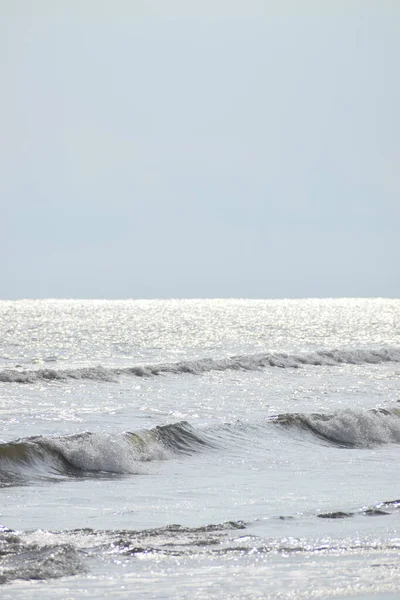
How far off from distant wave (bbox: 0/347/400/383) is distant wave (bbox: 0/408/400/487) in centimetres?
1400

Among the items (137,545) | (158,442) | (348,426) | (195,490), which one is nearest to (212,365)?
(348,426)

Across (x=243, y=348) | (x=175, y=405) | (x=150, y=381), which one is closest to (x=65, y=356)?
(x=243, y=348)

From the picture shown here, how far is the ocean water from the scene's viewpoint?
8.22 meters

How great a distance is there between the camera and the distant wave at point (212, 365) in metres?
35.2

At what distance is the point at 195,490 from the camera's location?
13.8 meters

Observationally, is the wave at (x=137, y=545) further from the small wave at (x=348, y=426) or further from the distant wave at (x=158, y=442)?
the small wave at (x=348, y=426)

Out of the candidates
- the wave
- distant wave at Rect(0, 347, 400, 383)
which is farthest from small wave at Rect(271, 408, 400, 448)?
distant wave at Rect(0, 347, 400, 383)

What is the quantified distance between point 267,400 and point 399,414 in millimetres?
5913

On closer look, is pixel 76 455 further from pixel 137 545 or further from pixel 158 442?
pixel 137 545

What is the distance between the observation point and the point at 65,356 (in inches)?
2168

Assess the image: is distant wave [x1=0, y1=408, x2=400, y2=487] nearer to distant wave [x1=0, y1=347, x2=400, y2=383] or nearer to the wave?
the wave

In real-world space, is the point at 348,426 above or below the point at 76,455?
above

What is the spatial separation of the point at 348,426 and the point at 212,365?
67.7 feet

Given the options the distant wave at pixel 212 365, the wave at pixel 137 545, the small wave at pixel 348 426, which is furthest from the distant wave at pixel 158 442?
the distant wave at pixel 212 365
